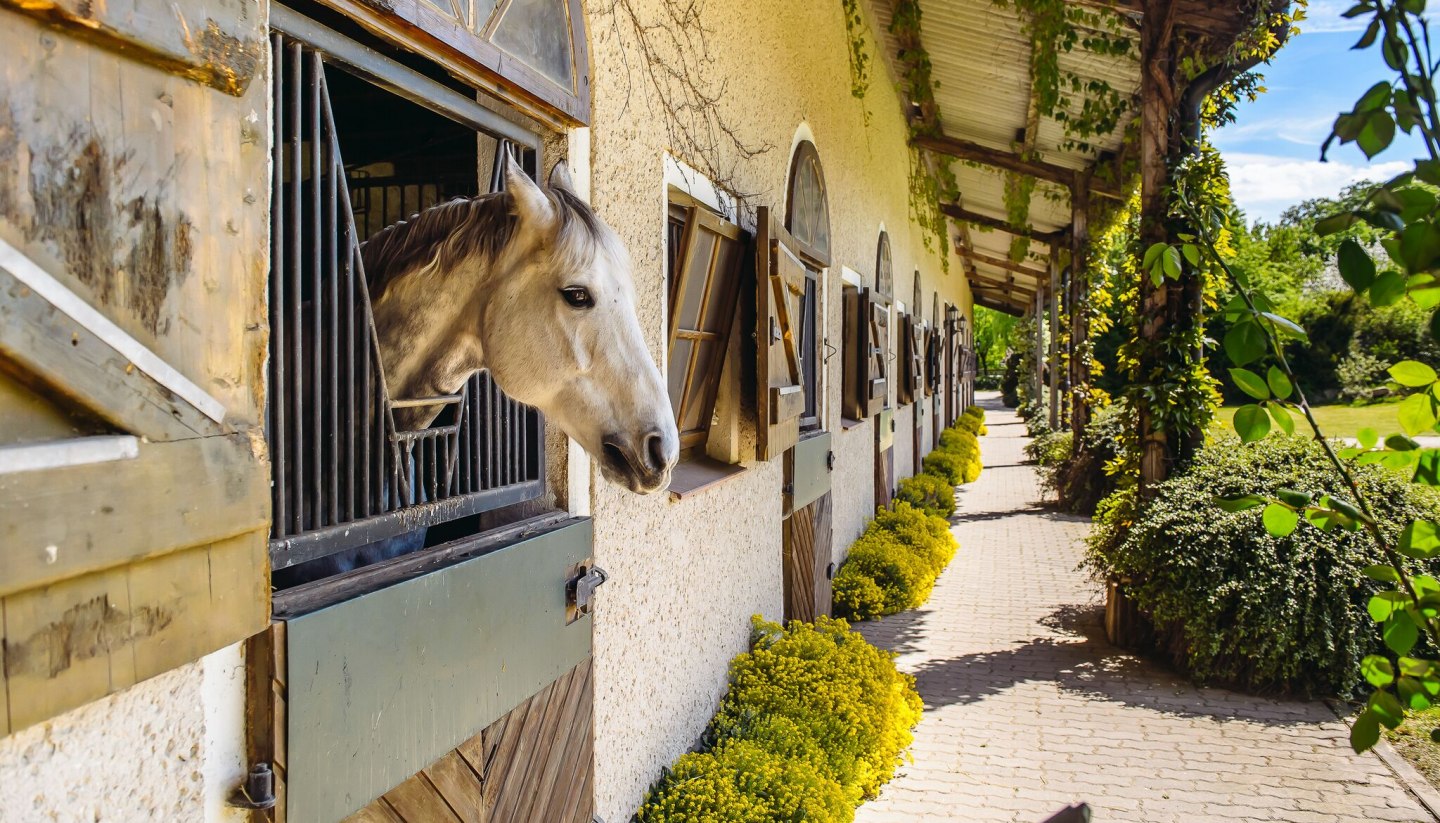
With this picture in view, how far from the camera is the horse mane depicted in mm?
1855

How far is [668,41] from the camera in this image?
328 cm

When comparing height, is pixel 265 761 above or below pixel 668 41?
below

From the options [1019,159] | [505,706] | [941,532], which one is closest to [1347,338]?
[1019,159]

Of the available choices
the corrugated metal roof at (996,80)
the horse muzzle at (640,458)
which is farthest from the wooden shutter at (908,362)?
the horse muzzle at (640,458)

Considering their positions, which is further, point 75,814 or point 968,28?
point 968,28

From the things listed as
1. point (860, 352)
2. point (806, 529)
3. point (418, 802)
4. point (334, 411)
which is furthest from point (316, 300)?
point (860, 352)

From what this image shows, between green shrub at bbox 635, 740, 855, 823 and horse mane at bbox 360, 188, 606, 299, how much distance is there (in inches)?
81.8

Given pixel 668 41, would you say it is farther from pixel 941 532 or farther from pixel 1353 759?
pixel 941 532

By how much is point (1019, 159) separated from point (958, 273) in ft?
44.0

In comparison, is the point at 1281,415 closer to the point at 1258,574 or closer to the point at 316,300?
the point at 316,300

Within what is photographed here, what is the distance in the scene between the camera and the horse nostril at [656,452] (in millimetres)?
1881

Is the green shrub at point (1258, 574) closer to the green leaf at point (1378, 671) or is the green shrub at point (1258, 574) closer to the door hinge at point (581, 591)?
the door hinge at point (581, 591)

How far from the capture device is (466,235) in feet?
6.30

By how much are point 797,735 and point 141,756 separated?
2969 millimetres
